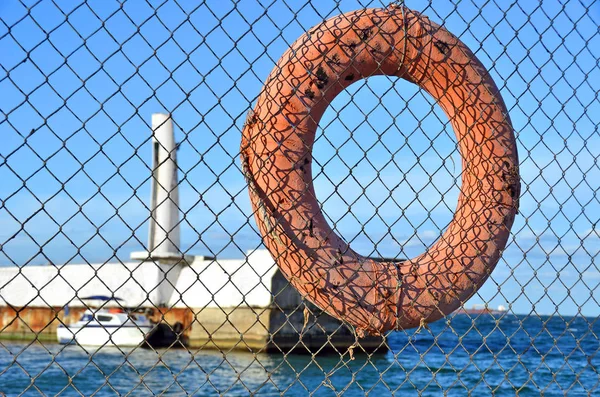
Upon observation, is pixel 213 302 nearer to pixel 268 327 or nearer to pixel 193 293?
pixel 268 327

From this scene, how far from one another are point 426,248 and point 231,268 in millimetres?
17308

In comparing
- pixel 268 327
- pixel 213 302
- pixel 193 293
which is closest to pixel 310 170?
pixel 213 302

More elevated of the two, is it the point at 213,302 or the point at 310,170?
the point at 310,170

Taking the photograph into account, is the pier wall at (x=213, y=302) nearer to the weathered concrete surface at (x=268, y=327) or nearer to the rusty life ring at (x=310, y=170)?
the weathered concrete surface at (x=268, y=327)

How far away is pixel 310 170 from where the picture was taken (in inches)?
118

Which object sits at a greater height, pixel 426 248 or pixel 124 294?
pixel 426 248

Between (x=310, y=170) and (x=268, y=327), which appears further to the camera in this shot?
(x=268, y=327)

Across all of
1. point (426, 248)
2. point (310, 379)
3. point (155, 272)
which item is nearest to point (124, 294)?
point (155, 272)

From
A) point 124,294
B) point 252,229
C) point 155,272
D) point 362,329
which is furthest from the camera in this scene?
point 124,294

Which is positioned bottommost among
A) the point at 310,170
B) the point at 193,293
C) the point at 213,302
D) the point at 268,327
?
the point at 268,327

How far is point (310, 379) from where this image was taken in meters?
14.9

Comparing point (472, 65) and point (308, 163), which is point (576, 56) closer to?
point (472, 65)

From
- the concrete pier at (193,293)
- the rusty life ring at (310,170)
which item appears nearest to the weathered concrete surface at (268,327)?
the concrete pier at (193,293)

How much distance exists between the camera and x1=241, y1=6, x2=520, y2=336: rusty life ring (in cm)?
294
